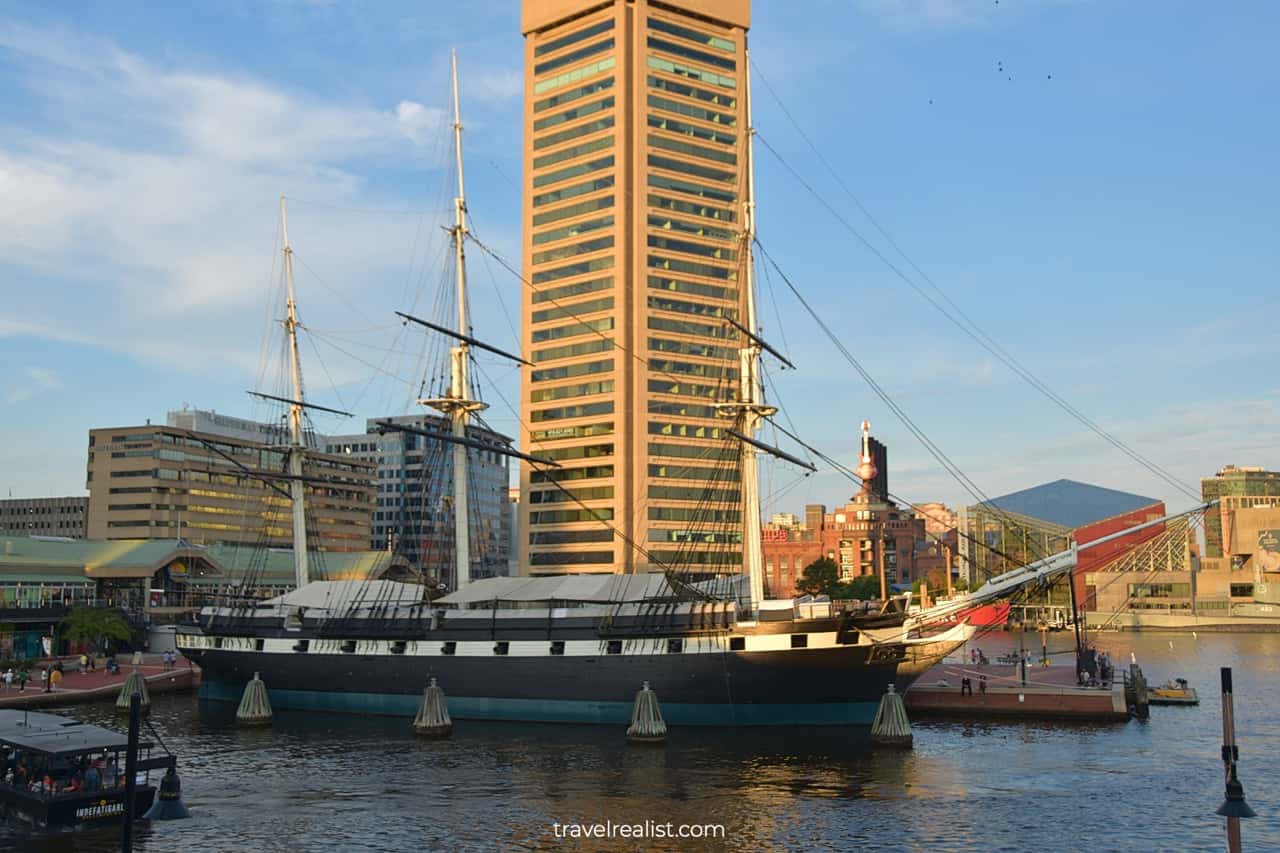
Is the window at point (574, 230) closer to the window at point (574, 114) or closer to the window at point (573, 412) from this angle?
the window at point (574, 114)

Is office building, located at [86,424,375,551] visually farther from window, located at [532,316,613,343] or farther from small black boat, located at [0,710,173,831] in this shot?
small black boat, located at [0,710,173,831]

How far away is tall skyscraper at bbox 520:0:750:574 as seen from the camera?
122188mm

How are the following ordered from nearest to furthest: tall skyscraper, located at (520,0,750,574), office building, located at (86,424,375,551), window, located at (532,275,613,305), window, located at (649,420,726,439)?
tall skyscraper, located at (520,0,750,574) < window, located at (649,420,726,439) < window, located at (532,275,613,305) < office building, located at (86,424,375,551)

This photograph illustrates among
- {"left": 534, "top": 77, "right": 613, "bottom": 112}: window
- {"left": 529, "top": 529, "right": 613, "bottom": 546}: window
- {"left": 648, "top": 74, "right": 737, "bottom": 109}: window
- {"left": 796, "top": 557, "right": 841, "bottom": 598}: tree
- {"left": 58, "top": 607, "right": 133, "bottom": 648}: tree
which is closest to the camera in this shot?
{"left": 58, "top": 607, "right": 133, "bottom": 648}: tree

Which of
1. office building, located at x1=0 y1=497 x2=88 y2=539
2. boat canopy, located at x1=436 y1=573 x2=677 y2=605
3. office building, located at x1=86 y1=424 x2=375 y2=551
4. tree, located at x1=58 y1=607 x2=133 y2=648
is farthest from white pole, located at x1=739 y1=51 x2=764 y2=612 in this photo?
office building, located at x1=0 y1=497 x2=88 y2=539

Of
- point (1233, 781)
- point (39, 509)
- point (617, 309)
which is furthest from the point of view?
point (39, 509)

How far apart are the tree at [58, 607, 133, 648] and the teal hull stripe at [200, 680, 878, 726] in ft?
83.7

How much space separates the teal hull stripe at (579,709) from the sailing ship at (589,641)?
0.07 meters

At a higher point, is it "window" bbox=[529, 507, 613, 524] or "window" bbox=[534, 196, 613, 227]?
"window" bbox=[534, 196, 613, 227]

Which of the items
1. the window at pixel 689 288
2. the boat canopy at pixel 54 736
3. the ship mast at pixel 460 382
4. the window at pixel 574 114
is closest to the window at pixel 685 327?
the window at pixel 689 288

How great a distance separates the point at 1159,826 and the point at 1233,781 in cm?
1655

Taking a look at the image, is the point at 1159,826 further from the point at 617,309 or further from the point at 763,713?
the point at 617,309

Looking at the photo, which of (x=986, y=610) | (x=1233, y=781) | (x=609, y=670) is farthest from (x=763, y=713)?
(x=986, y=610)

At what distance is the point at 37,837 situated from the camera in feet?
92.8
